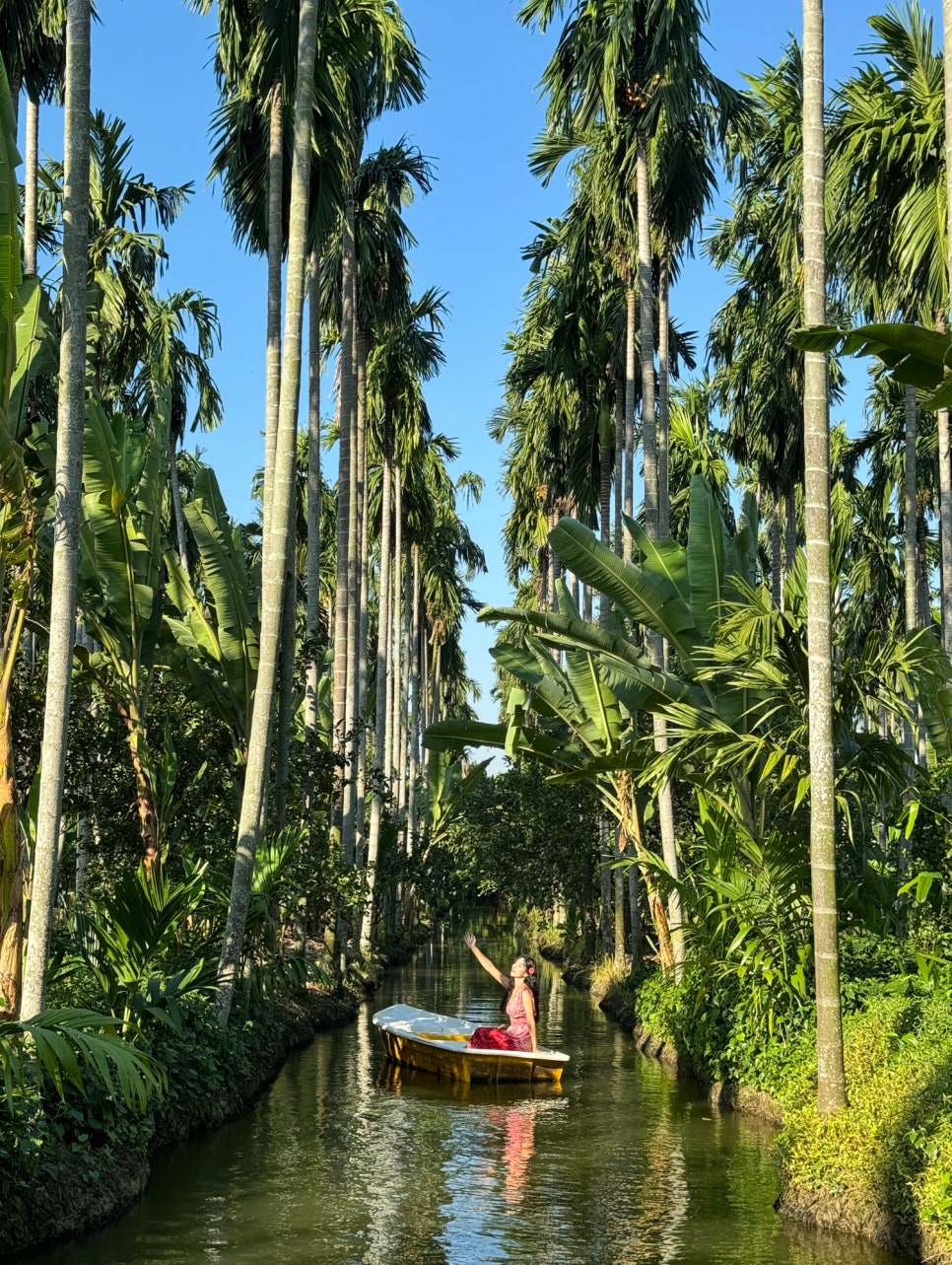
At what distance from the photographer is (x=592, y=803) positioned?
29734mm

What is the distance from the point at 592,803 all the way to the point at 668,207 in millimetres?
11881

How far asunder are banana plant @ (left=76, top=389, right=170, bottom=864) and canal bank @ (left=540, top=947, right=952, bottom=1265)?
9004mm

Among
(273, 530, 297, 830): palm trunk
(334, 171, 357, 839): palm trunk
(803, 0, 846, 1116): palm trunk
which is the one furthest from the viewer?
(334, 171, 357, 839): palm trunk

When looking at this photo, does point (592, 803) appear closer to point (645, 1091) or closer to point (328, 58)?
point (645, 1091)

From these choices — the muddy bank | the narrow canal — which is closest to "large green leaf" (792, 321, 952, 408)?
the narrow canal

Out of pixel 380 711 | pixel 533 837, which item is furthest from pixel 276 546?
pixel 380 711

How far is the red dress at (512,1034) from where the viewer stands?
17.6 m

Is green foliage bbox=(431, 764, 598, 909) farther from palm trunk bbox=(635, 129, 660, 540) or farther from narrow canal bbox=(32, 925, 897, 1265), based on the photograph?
narrow canal bbox=(32, 925, 897, 1265)

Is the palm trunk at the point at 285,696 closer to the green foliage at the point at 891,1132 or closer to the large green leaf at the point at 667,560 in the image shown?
the large green leaf at the point at 667,560

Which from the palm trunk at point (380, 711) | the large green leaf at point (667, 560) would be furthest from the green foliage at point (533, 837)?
the large green leaf at point (667, 560)

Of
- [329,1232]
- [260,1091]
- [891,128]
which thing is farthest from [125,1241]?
[891,128]

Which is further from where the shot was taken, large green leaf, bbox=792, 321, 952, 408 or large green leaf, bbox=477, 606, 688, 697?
large green leaf, bbox=477, 606, 688, 697

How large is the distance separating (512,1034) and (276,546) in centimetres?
671

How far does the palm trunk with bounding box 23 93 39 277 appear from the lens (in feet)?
61.3
